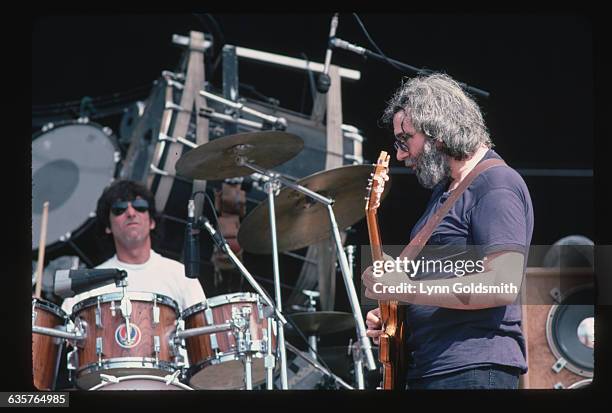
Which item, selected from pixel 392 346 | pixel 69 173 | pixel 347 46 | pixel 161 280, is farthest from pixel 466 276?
pixel 69 173

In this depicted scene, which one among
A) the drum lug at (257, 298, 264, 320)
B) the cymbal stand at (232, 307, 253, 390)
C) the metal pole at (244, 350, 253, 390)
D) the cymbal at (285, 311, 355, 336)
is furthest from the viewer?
the cymbal at (285, 311, 355, 336)

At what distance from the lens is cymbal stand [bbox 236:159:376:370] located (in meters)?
4.50

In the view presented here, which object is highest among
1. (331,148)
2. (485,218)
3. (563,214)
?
(331,148)

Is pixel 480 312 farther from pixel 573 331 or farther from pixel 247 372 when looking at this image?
pixel 247 372

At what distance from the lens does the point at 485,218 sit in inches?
143

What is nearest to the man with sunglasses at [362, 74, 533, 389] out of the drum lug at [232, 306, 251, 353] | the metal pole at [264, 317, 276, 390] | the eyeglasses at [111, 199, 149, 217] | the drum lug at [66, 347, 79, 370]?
the metal pole at [264, 317, 276, 390]

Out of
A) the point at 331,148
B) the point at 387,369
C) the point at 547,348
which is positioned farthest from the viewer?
the point at 331,148

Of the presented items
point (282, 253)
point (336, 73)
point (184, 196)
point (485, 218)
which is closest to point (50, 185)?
point (184, 196)

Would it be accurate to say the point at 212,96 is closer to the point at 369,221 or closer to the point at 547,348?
the point at 369,221

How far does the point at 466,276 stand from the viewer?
145 inches

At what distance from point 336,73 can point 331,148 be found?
0.36 m

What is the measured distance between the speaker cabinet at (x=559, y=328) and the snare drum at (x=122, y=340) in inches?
56.6

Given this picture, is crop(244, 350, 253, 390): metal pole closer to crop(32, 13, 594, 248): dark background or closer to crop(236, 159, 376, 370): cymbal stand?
A: crop(236, 159, 376, 370): cymbal stand

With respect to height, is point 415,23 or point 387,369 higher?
point 415,23
